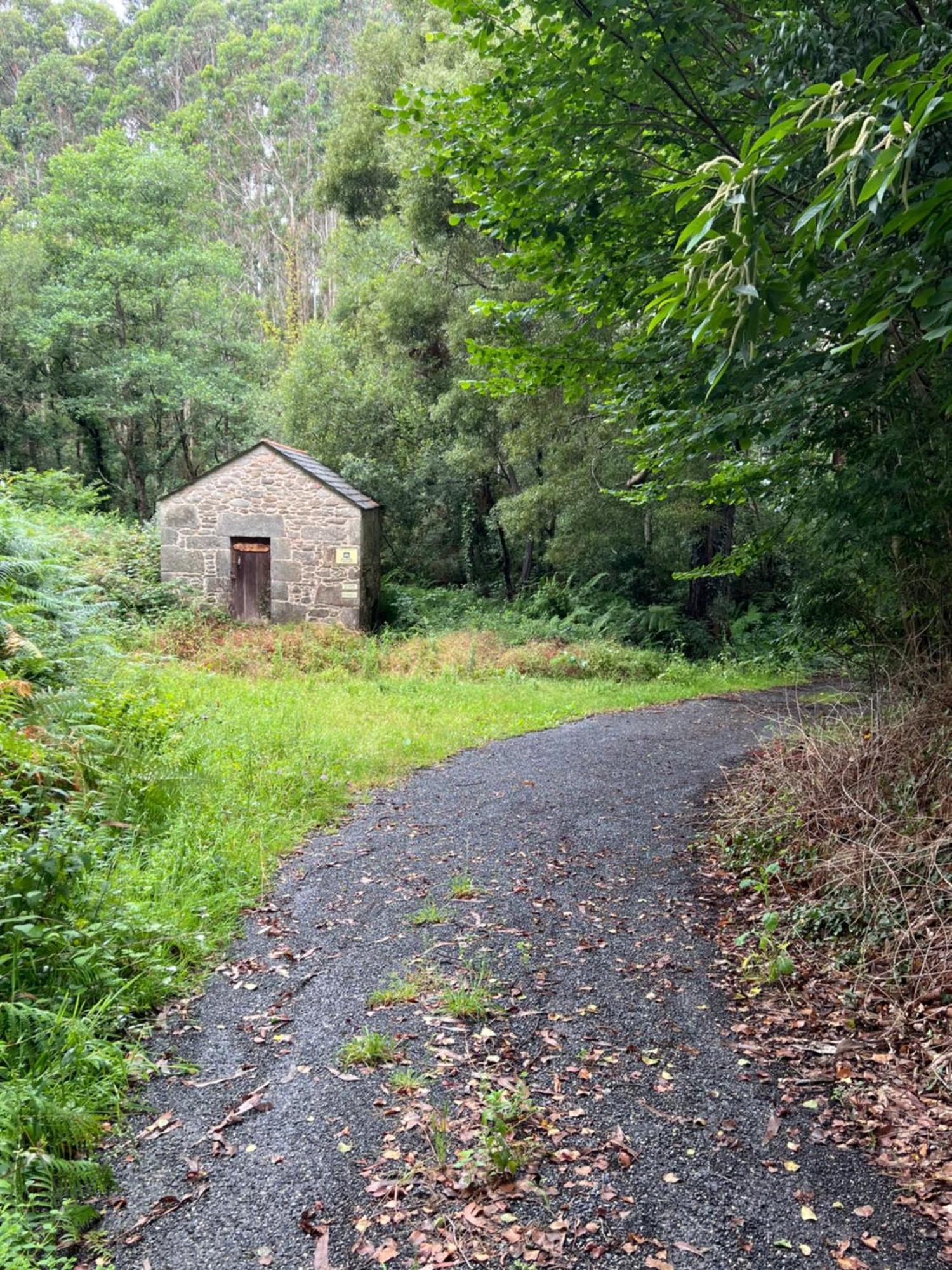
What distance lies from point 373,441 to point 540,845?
56.2ft

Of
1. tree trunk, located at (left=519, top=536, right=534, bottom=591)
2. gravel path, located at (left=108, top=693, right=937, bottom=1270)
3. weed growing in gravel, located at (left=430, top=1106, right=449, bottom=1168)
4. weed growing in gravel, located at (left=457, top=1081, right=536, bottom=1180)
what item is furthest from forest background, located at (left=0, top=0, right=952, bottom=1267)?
tree trunk, located at (left=519, top=536, right=534, bottom=591)

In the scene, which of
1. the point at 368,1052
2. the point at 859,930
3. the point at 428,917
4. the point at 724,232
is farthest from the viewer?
the point at 428,917

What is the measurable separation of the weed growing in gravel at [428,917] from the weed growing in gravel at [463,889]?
201 millimetres

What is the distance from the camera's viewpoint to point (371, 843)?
5590 millimetres

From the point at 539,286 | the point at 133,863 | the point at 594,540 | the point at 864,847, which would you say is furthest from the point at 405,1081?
the point at 594,540

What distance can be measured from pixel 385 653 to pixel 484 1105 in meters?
10.8

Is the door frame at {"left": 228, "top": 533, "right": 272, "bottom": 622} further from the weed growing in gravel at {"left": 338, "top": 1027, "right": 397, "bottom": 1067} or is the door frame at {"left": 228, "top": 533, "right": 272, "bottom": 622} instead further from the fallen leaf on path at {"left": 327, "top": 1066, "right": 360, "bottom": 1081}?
the fallen leaf on path at {"left": 327, "top": 1066, "right": 360, "bottom": 1081}

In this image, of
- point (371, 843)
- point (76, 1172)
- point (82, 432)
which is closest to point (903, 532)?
point (371, 843)

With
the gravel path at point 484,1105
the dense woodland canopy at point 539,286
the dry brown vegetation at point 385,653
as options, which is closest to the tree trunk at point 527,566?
the dense woodland canopy at point 539,286

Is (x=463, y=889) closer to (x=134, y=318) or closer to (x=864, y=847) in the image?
(x=864, y=847)

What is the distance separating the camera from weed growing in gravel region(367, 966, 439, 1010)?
3516 millimetres

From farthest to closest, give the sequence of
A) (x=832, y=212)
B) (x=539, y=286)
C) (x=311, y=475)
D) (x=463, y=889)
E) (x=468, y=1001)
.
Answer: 1. (x=539, y=286)
2. (x=311, y=475)
3. (x=463, y=889)
4. (x=468, y=1001)
5. (x=832, y=212)

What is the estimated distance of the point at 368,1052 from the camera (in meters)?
3.11

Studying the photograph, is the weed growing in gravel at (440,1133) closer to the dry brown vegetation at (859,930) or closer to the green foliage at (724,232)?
the dry brown vegetation at (859,930)
